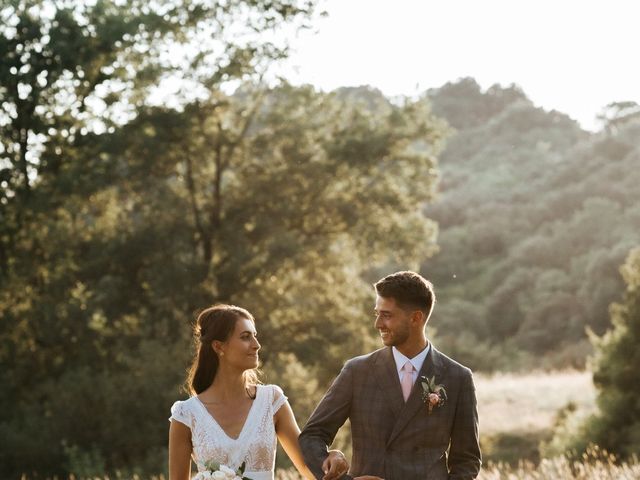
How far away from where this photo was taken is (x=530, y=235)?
5681cm

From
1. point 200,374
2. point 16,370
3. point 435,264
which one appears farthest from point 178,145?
point 435,264

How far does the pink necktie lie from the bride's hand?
42cm

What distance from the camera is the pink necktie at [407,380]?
15.4 feet

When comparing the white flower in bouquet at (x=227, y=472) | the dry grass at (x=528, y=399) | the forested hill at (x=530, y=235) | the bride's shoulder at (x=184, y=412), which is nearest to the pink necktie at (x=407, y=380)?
the white flower in bouquet at (x=227, y=472)

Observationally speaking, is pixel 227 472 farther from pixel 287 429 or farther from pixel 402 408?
pixel 402 408

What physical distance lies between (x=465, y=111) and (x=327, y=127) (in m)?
56.4

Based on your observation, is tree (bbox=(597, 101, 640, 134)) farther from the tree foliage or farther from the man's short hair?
the man's short hair

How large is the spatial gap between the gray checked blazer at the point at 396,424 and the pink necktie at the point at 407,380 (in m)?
0.04

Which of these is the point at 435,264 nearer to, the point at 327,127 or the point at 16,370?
the point at 327,127

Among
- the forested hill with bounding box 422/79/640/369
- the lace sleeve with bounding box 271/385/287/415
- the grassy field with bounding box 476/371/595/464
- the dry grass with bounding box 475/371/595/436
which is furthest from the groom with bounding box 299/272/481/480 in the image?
the forested hill with bounding box 422/79/640/369

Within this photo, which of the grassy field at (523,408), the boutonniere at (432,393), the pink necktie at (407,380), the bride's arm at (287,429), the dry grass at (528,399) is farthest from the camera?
the dry grass at (528,399)

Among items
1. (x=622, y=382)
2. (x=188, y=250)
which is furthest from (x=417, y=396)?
(x=188, y=250)

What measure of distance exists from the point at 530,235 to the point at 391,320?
2103 inches

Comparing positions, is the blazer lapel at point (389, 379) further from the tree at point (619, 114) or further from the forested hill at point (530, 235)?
the tree at point (619, 114)
